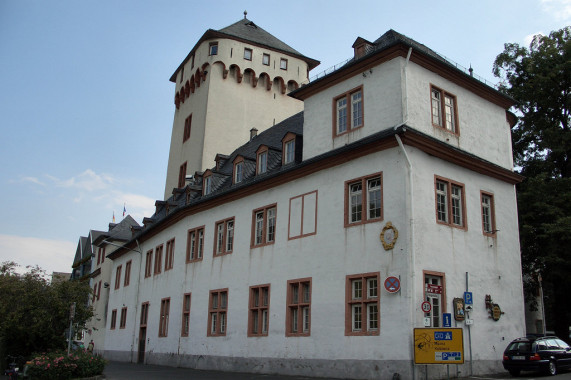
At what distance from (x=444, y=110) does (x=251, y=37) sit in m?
A: 26.8

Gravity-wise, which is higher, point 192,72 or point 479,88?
point 192,72

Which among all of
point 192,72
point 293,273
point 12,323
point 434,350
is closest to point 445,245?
point 434,350

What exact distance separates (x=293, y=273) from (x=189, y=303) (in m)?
9.47

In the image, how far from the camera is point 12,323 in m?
25.9

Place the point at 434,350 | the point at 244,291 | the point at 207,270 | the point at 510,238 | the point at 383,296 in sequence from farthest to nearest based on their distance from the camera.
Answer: the point at 207,270
the point at 244,291
the point at 510,238
the point at 383,296
the point at 434,350

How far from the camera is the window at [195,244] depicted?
30394mm

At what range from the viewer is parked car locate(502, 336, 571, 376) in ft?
60.2

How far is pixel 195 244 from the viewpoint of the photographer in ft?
102

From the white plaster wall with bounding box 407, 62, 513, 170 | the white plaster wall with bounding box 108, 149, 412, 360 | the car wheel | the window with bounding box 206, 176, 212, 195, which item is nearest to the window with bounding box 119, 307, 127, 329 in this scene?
the white plaster wall with bounding box 108, 149, 412, 360

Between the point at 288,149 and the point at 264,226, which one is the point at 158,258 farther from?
the point at 288,149

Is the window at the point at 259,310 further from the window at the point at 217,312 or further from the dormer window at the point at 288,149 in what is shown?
the dormer window at the point at 288,149

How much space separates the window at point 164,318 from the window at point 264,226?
9.28 m

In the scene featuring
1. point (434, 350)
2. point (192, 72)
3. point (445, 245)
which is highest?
point (192, 72)

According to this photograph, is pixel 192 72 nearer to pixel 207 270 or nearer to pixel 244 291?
pixel 207 270
